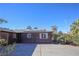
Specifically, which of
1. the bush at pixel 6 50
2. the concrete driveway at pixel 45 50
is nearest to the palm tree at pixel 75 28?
the concrete driveway at pixel 45 50

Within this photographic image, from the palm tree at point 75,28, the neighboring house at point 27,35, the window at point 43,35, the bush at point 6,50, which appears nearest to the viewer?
the bush at point 6,50

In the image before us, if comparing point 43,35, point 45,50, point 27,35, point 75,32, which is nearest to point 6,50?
point 45,50

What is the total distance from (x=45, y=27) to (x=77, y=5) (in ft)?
6.33

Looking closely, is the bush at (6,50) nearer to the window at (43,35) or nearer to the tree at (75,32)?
the window at (43,35)

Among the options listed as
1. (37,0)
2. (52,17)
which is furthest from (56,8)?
(37,0)

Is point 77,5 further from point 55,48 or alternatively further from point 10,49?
point 10,49

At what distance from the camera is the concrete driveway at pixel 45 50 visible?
1205cm

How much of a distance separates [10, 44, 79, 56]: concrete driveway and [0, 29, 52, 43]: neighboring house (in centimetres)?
63

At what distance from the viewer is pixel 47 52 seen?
40.4 ft

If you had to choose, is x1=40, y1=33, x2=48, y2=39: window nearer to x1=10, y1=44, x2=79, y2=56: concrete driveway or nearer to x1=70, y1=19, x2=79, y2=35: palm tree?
x1=10, y1=44, x2=79, y2=56: concrete driveway

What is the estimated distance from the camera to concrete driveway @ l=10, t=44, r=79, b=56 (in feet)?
39.5

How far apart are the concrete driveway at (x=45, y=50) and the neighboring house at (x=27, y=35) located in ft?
2.08

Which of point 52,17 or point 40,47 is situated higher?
point 52,17

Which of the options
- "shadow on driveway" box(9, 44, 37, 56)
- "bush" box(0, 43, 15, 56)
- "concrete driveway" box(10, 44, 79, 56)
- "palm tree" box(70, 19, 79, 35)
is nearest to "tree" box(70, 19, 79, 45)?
"palm tree" box(70, 19, 79, 35)
